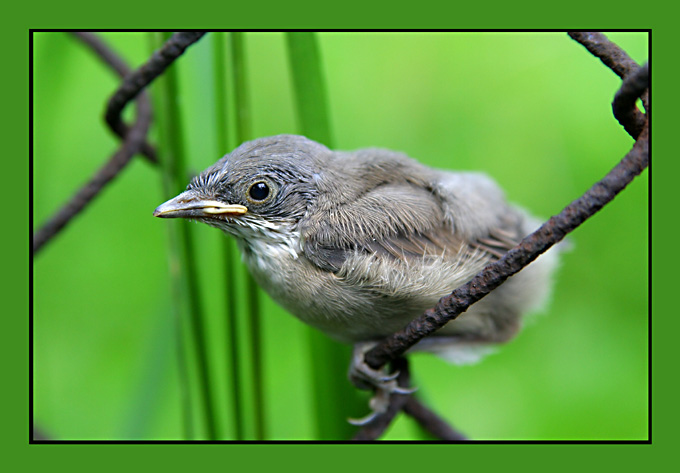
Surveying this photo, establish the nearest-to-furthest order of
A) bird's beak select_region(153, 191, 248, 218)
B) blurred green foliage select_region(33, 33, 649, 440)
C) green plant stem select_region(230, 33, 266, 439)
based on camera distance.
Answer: bird's beak select_region(153, 191, 248, 218)
green plant stem select_region(230, 33, 266, 439)
blurred green foliage select_region(33, 33, 649, 440)

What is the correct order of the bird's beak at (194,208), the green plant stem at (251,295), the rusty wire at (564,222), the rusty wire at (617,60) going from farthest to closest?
1. the green plant stem at (251,295)
2. the bird's beak at (194,208)
3. the rusty wire at (617,60)
4. the rusty wire at (564,222)

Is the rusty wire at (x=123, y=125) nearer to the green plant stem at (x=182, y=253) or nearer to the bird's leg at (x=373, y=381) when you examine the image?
the green plant stem at (x=182, y=253)

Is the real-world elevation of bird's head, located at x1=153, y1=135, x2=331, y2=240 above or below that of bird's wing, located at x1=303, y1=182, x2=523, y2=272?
above

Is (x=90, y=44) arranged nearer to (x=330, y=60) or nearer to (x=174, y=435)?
A: (x=330, y=60)

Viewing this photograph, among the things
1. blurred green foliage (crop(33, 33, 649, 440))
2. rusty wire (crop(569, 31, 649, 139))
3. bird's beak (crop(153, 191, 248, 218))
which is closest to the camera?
rusty wire (crop(569, 31, 649, 139))

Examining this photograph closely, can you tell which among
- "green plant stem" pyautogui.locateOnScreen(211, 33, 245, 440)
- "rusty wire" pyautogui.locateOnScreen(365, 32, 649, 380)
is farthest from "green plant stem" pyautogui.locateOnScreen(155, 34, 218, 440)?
"rusty wire" pyautogui.locateOnScreen(365, 32, 649, 380)

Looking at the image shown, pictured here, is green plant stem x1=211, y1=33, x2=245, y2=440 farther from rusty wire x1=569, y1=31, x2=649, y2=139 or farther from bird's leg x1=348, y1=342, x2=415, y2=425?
rusty wire x1=569, y1=31, x2=649, y2=139

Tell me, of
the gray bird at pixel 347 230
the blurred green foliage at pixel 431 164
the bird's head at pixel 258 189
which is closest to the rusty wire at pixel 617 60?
the gray bird at pixel 347 230

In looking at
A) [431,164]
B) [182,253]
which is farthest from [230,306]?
[431,164]
